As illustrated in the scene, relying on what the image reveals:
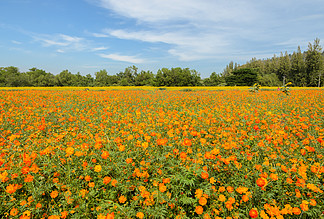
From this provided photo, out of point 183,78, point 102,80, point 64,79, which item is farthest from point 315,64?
point 64,79

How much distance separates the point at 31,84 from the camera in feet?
164

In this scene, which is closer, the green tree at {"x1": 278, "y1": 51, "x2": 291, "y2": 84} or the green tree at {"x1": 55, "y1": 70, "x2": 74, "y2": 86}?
the green tree at {"x1": 55, "y1": 70, "x2": 74, "y2": 86}

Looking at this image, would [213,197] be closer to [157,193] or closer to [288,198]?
[157,193]

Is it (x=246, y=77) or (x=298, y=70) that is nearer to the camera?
(x=246, y=77)

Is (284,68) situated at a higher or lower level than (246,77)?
higher

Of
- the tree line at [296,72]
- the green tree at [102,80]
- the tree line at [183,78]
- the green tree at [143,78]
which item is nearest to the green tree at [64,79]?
the tree line at [183,78]

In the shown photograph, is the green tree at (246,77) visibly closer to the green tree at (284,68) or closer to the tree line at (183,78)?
the tree line at (183,78)

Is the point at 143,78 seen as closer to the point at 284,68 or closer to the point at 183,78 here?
the point at 183,78

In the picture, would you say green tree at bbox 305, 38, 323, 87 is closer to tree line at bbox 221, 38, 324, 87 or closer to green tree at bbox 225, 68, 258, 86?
tree line at bbox 221, 38, 324, 87

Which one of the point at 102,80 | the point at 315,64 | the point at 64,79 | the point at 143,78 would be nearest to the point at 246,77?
the point at 315,64

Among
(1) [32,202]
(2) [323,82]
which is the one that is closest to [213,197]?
(1) [32,202]

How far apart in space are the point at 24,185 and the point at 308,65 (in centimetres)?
7626

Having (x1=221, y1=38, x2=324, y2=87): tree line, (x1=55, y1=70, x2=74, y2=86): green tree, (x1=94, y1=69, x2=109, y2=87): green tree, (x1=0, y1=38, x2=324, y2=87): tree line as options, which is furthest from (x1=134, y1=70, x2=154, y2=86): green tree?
(x1=221, y1=38, x2=324, y2=87): tree line

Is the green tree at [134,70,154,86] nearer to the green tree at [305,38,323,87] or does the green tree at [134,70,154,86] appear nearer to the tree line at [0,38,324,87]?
the tree line at [0,38,324,87]
